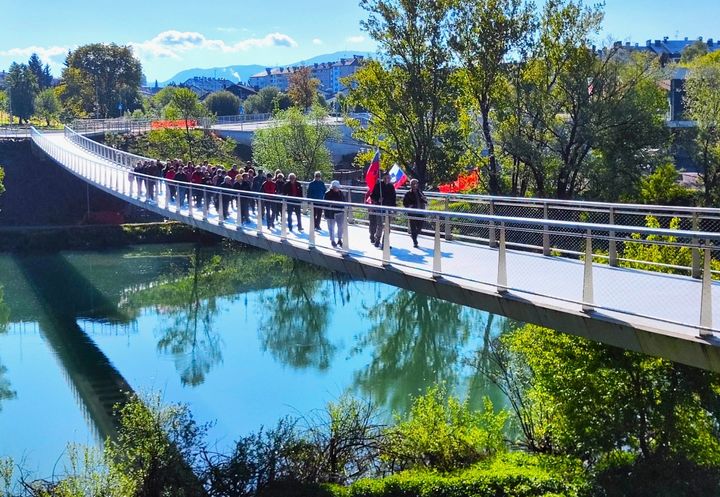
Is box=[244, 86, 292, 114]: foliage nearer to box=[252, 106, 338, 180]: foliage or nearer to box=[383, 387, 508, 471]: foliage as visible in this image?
box=[252, 106, 338, 180]: foliage

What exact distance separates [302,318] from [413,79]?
1255cm

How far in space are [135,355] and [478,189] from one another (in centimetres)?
1789

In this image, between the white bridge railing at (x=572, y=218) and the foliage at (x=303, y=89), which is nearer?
the white bridge railing at (x=572, y=218)

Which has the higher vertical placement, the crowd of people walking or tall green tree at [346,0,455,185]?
tall green tree at [346,0,455,185]

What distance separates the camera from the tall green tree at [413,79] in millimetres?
34688

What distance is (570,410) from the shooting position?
11945 millimetres

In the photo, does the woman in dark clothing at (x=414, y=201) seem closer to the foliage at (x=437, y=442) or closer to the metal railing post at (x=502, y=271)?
the foliage at (x=437, y=442)

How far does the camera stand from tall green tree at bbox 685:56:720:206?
34.2m

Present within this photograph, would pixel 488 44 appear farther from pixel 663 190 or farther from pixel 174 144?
pixel 174 144

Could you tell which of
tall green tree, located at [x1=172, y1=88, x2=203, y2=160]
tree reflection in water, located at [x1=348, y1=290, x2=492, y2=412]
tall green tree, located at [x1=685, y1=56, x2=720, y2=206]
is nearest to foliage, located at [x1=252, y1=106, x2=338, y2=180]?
tall green tree, located at [x1=172, y1=88, x2=203, y2=160]

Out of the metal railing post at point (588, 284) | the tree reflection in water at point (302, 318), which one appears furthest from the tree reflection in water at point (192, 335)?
the metal railing post at point (588, 284)

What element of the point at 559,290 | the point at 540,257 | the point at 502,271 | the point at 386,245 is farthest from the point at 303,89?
the point at 559,290

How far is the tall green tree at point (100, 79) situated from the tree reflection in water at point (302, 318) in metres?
62.6

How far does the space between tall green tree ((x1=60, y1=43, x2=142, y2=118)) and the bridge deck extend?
82.9m
